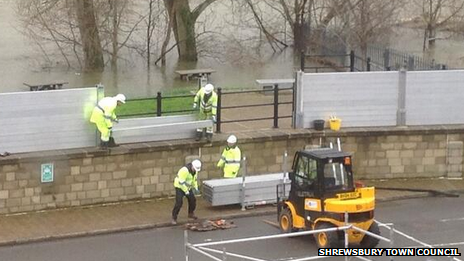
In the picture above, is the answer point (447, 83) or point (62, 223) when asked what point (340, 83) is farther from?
point (62, 223)

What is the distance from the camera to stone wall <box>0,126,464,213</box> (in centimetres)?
2141

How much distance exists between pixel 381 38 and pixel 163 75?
26.8 ft

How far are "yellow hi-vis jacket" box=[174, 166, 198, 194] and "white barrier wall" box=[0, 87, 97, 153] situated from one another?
98.6 inches

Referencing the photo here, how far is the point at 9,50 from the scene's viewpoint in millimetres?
42594

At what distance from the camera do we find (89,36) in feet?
118

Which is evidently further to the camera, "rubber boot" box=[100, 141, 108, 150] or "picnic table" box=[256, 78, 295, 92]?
"picnic table" box=[256, 78, 295, 92]

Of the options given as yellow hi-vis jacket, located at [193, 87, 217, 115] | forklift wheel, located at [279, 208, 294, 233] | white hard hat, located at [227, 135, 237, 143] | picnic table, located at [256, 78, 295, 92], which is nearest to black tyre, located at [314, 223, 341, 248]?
forklift wheel, located at [279, 208, 294, 233]

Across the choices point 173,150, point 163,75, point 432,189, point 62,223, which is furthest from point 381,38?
point 62,223

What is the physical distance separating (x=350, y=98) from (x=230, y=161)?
157 inches

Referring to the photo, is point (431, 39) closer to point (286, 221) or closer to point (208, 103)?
point (208, 103)

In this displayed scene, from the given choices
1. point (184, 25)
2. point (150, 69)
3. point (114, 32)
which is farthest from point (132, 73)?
point (184, 25)

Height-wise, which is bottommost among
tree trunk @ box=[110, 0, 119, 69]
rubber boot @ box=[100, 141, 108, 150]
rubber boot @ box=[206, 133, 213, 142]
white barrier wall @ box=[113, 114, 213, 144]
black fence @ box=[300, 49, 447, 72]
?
rubber boot @ box=[100, 141, 108, 150]

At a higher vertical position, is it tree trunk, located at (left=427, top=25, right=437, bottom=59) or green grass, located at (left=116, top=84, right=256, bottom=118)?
tree trunk, located at (left=427, top=25, right=437, bottom=59)

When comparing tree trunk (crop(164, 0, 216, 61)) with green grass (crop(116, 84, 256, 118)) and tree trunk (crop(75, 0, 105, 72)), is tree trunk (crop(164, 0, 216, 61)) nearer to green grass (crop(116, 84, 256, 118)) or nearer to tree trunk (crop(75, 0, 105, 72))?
tree trunk (crop(75, 0, 105, 72))
